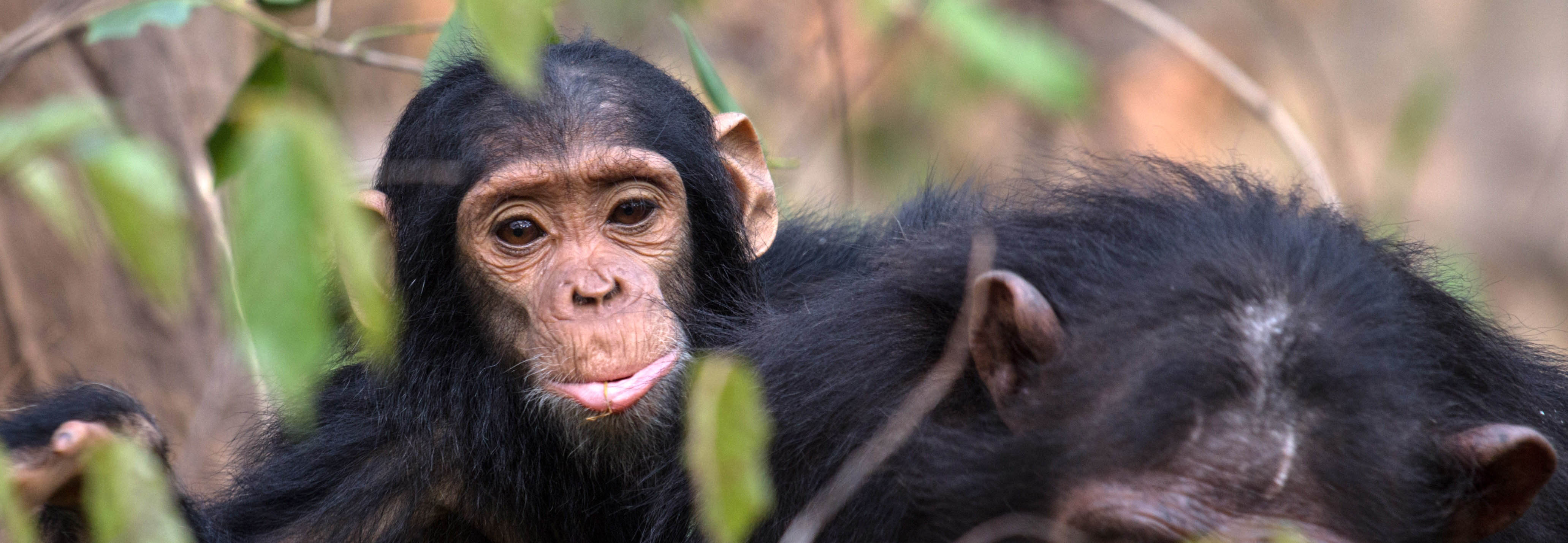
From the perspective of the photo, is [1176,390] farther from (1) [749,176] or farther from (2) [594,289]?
(1) [749,176]

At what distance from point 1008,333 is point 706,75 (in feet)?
8.43

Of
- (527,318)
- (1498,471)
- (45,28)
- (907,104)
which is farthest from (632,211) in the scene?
(907,104)

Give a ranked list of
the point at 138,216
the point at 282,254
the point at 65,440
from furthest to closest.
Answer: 1. the point at 65,440
2. the point at 138,216
3. the point at 282,254

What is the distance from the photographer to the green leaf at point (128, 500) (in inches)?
89.0

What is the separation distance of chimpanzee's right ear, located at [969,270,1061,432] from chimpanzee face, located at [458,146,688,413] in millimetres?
1367

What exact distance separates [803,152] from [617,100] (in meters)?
6.58

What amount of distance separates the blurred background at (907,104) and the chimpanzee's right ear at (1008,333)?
1.41m

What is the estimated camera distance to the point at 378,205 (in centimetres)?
407

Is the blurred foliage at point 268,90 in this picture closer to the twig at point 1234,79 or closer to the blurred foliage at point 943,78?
the blurred foliage at point 943,78

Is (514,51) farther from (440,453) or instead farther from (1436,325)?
(440,453)

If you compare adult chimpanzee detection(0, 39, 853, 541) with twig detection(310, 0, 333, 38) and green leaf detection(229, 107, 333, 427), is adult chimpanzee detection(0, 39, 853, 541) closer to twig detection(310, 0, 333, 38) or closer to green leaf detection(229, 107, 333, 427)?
twig detection(310, 0, 333, 38)

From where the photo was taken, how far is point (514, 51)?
1857 millimetres

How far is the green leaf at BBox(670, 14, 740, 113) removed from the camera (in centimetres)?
465

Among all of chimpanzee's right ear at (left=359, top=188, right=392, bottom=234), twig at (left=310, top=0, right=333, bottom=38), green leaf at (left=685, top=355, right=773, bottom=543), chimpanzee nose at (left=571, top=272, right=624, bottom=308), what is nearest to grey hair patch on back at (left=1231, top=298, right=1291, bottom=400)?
green leaf at (left=685, top=355, right=773, bottom=543)
